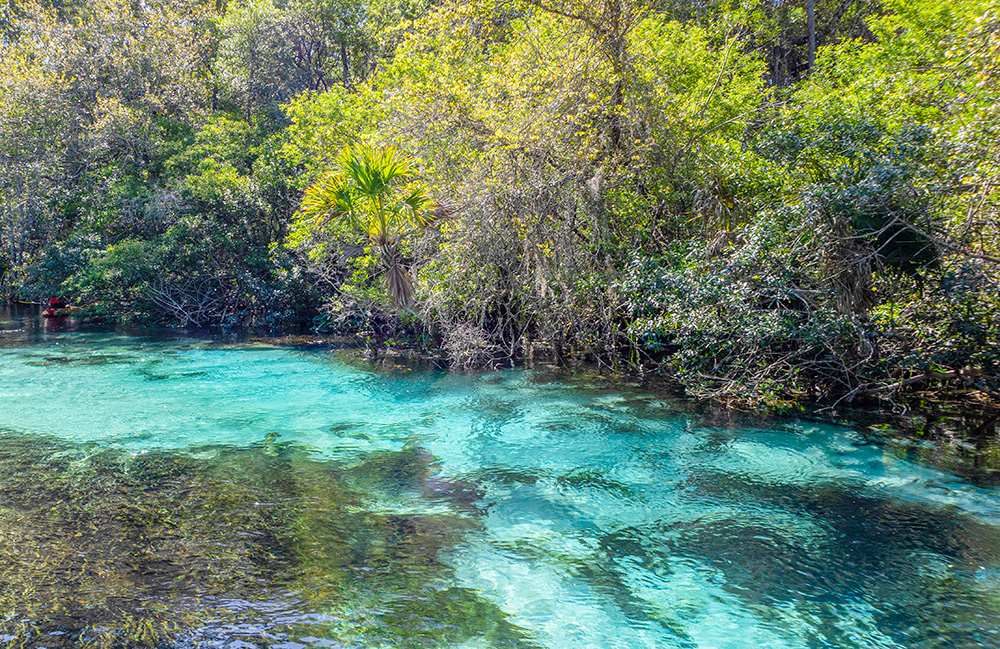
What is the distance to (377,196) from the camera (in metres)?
12.3

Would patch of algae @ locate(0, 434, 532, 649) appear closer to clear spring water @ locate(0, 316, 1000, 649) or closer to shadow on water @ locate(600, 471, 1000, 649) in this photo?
clear spring water @ locate(0, 316, 1000, 649)

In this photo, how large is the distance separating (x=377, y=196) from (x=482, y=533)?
796cm

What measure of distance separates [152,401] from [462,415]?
522 cm

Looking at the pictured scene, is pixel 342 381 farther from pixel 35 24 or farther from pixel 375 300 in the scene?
pixel 35 24

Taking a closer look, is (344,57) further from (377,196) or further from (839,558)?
(839,558)

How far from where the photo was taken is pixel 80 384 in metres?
12.1

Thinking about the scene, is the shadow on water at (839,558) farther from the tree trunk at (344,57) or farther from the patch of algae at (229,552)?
the tree trunk at (344,57)

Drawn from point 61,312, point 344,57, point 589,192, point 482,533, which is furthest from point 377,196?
point 61,312

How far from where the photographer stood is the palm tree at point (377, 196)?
39.7 feet

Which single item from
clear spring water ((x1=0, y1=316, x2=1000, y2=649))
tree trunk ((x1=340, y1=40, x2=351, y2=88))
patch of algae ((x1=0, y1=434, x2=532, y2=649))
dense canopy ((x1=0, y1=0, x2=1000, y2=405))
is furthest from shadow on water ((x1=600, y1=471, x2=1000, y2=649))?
tree trunk ((x1=340, y1=40, x2=351, y2=88))

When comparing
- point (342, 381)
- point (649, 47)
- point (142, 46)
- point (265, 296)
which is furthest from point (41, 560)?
point (142, 46)

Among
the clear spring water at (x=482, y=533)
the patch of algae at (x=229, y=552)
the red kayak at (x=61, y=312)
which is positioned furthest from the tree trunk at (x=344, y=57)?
the patch of algae at (x=229, y=552)

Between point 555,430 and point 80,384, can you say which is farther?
point 80,384

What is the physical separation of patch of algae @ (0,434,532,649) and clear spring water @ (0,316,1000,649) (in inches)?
0.9
